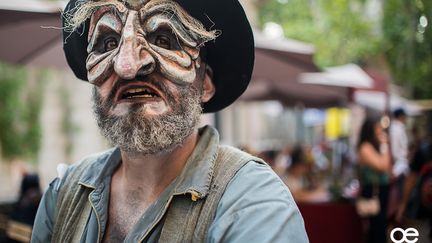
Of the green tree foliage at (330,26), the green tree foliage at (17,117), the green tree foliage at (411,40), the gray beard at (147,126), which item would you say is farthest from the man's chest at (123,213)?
the green tree foliage at (17,117)

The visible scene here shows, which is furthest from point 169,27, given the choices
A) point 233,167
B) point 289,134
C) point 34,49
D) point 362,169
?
point 289,134

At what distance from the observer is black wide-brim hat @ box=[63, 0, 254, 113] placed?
5.85ft

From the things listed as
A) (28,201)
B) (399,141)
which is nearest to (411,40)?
(28,201)

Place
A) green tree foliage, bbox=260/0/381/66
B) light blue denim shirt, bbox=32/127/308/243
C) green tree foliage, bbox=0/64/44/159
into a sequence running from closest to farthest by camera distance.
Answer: light blue denim shirt, bbox=32/127/308/243
green tree foliage, bbox=260/0/381/66
green tree foliage, bbox=0/64/44/159

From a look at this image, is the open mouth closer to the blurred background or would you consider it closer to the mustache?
the mustache

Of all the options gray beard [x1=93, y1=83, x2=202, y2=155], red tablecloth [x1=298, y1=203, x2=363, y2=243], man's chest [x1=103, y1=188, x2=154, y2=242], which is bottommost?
red tablecloth [x1=298, y1=203, x2=363, y2=243]

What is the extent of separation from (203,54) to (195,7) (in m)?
0.18

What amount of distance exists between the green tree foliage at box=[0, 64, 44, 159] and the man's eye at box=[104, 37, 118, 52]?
11729 mm

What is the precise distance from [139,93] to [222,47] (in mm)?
426

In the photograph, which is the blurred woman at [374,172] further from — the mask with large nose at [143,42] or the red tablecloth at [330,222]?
the mask with large nose at [143,42]

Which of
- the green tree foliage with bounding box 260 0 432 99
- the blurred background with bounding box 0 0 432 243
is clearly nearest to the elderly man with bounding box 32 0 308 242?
the blurred background with bounding box 0 0 432 243

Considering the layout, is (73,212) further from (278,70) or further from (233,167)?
(278,70)

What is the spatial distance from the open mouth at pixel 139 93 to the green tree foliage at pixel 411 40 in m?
A: 3.18

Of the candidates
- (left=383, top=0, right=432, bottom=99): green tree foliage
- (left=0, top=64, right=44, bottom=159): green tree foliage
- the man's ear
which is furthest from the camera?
(left=0, top=64, right=44, bottom=159): green tree foliage
